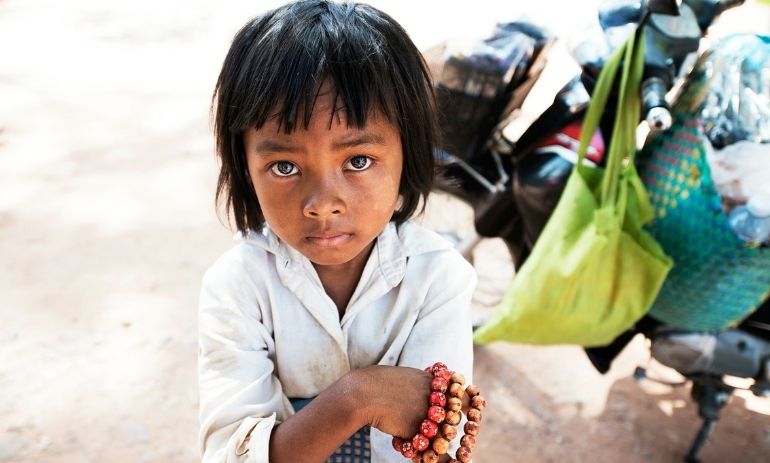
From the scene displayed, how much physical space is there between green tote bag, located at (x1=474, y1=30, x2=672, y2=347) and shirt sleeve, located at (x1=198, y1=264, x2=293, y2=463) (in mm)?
763

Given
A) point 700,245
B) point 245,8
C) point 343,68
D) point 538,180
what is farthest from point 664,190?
point 245,8

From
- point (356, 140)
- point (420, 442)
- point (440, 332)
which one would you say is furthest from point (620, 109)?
point (420, 442)

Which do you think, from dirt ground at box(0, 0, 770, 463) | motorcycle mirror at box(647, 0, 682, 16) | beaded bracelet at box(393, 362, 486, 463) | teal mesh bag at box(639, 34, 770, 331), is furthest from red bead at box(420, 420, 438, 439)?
dirt ground at box(0, 0, 770, 463)

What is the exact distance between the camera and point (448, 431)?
44.3 inches

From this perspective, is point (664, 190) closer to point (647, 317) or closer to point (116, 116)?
point (647, 317)

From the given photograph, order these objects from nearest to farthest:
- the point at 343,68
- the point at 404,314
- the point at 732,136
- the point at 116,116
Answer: the point at 343,68 < the point at 404,314 < the point at 732,136 < the point at 116,116

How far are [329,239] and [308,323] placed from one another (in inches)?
8.9

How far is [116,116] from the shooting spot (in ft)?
12.8

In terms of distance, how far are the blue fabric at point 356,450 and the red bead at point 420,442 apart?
21 centimetres

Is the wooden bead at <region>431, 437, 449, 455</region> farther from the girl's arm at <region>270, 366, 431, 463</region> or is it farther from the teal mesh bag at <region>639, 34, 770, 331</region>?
the teal mesh bag at <region>639, 34, 770, 331</region>

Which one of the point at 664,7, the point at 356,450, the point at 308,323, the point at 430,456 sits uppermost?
the point at 664,7

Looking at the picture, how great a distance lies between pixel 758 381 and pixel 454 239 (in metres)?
1.18

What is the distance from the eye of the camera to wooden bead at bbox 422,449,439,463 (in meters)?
1.14

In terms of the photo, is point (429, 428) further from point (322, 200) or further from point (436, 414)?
point (322, 200)
